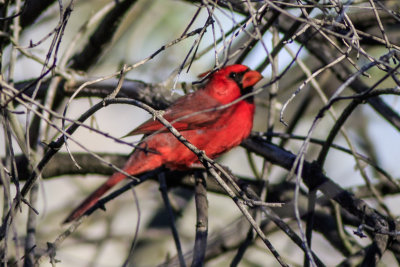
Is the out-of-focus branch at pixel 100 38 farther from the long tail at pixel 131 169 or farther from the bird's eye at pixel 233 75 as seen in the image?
the bird's eye at pixel 233 75

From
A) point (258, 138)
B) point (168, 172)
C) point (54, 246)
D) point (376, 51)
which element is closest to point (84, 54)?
point (168, 172)

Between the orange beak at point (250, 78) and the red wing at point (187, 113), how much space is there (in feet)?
0.72

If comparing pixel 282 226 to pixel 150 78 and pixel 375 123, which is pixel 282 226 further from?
pixel 375 123

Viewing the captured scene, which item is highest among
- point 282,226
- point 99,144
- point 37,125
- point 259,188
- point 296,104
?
point 99,144

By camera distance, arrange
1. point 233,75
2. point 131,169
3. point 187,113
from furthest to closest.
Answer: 1. point 233,75
2. point 131,169
3. point 187,113

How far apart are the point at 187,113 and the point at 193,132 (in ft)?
0.69

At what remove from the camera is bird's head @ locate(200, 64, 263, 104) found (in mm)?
3288

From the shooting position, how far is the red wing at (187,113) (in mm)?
3095

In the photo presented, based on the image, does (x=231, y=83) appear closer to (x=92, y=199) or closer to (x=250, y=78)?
(x=250, y=78)

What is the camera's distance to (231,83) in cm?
342

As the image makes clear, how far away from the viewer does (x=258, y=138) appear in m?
2.96

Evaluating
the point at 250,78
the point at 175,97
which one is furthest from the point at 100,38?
the point at 250,78

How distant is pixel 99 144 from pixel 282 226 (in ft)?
14.4

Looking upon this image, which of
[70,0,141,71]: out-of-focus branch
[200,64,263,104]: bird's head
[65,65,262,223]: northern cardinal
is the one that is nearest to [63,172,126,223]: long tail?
[65,65,262,223]: northern cardinal
